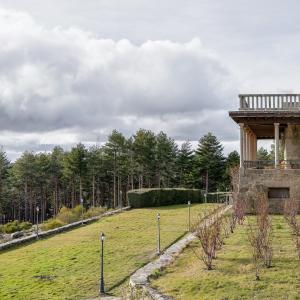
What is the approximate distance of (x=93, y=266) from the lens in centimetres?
1533

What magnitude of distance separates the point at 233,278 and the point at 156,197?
2613cm

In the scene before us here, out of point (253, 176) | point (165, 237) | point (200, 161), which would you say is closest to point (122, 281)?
point (165, 237)

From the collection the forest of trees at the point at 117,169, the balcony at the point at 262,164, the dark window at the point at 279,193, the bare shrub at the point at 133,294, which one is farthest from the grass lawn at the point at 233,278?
the forest of trees at the point at 117,169

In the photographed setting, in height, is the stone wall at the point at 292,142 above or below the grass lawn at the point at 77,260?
above

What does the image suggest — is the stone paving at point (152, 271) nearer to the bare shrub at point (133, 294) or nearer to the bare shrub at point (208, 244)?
the bare shrub at point (133, 294)

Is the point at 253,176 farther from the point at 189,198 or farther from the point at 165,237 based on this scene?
the point at 189,198

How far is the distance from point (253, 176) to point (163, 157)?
42.2 m

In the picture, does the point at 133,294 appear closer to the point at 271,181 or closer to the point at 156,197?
the point at 271,181

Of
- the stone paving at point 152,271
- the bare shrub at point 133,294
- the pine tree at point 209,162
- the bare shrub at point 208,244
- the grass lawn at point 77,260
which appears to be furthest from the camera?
the pine tree at point 209,162

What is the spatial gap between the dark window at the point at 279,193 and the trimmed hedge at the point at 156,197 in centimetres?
1417

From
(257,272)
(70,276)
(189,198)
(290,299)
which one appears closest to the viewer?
(290,299)

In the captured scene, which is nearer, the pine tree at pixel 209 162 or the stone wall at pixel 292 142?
the stone wall at pixel 292 142

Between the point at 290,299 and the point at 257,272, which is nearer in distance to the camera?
the point at 290,299

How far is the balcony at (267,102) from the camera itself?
24016 mm
